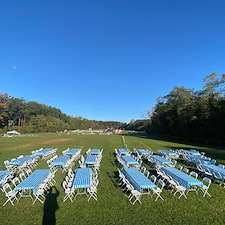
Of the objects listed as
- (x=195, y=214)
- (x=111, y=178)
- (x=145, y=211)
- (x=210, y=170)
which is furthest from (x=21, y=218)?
(x=210, y=170)

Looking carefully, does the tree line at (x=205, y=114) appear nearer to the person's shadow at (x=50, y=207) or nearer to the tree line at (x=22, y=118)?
the person's shadow at (x=50, y=207)

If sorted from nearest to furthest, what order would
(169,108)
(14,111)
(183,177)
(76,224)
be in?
(76,224) < (183,177) < (169,108) < (14,111)

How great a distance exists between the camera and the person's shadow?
206 inches

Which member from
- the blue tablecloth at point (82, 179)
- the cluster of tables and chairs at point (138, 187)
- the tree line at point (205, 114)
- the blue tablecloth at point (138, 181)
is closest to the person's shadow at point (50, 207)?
the blue tablecloth at point (82, 179)

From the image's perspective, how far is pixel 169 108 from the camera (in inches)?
1818

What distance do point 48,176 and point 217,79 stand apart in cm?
3616

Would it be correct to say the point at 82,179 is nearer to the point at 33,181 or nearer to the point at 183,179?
the point at 33,181

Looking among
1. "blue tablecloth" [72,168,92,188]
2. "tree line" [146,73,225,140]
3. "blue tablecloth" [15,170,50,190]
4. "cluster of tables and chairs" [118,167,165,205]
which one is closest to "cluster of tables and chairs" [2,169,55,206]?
"blue tablecloth" [15,170,50,190]

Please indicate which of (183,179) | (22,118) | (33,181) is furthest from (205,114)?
(22,118)

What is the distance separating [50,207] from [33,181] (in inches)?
65.7

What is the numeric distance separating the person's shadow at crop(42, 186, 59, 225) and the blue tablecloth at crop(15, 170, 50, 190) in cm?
71

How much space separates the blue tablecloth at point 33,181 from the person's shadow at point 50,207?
71cm

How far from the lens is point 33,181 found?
714 cm

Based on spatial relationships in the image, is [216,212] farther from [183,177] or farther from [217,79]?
[217,79]
